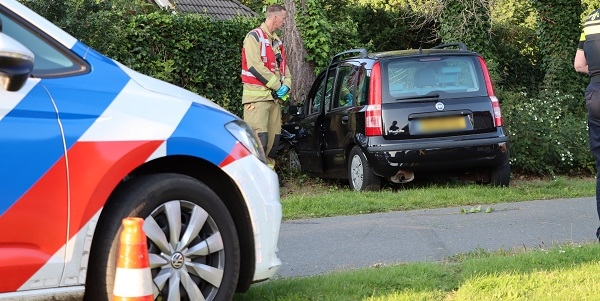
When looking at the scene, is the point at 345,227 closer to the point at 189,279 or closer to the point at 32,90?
the point at 189,279

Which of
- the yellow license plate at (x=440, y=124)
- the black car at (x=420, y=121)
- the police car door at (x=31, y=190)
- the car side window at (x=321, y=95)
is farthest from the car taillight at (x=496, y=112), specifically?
the police car door at (x=31, y=190)

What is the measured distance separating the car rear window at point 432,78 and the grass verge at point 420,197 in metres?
1.10

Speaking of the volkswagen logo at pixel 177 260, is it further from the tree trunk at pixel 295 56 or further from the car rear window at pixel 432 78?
the tree trunk at pixel 295 56

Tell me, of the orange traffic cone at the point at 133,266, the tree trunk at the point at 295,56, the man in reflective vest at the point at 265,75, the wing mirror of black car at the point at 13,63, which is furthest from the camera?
the tree trunk at the point at 295,56

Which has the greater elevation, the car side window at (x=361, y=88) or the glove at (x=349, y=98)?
the car side window at (x=361, y=88)

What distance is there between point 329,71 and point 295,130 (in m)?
1.11

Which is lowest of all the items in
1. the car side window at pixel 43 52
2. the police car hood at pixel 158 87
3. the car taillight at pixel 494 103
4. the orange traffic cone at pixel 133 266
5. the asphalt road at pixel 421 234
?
the asphalt road at pixel 421 234

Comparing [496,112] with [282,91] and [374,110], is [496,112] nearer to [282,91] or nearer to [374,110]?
[374,110]

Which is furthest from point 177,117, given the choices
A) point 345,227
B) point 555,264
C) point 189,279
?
point 345,227

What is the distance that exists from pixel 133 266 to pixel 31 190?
2.49ft

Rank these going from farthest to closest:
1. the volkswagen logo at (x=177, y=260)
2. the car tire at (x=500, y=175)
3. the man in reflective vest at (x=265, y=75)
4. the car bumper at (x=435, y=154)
→ the car tire at (x=500, y=175) → the man in reflective vest at (x=265, y=75) → the car bumper at (x=435, y=154) → the volkswagen logo at (x=177, y=260)

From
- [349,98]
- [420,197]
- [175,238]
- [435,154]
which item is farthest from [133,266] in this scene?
[349,98]

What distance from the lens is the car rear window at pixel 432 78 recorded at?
10188mm

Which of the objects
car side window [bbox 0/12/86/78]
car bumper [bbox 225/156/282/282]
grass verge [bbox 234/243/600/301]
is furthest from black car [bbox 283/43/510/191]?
car side window [bbox 0/12/86/78]
